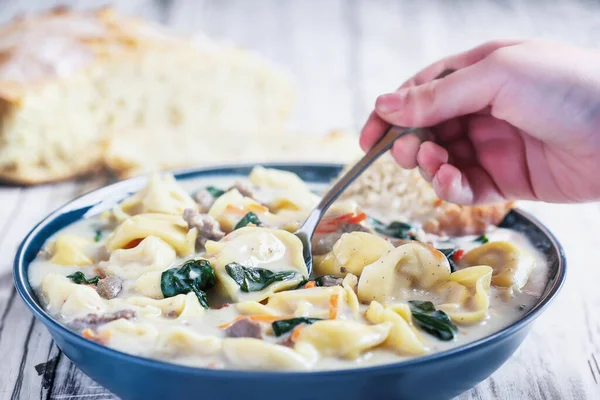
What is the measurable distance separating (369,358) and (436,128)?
161 cm

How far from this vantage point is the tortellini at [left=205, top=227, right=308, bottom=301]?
2.88 meters

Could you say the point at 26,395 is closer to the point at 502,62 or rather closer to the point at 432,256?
the point at 432,256

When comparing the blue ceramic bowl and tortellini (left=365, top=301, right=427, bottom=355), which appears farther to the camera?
tortellini (left=365, top=301, right=427, bottom=355)

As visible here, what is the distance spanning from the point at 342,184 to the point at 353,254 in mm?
457

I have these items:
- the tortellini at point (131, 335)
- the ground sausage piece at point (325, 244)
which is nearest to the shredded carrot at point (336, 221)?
the ground sausage piece at point (325, 244)

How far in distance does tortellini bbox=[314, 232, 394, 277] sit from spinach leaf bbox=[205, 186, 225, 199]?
3.13ft

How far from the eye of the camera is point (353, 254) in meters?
3.07

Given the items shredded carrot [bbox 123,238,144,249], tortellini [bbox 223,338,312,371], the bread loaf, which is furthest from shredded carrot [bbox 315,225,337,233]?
the bread loaf

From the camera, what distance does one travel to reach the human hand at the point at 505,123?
2982 millimetres

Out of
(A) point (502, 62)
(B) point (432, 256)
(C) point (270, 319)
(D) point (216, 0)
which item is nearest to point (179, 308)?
(C) point (270, 319)

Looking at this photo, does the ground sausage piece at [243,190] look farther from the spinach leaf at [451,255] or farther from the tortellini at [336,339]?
the tortellini at [336,339]

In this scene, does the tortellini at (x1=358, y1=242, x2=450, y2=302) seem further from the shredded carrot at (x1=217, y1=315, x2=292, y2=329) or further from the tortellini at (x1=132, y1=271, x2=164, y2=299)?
the tortellini at (x1=132, y1=271, x2=164, y2=299)

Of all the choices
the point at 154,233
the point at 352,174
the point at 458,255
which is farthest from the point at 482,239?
the point at 154,233

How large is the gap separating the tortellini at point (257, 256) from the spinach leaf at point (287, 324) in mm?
270
